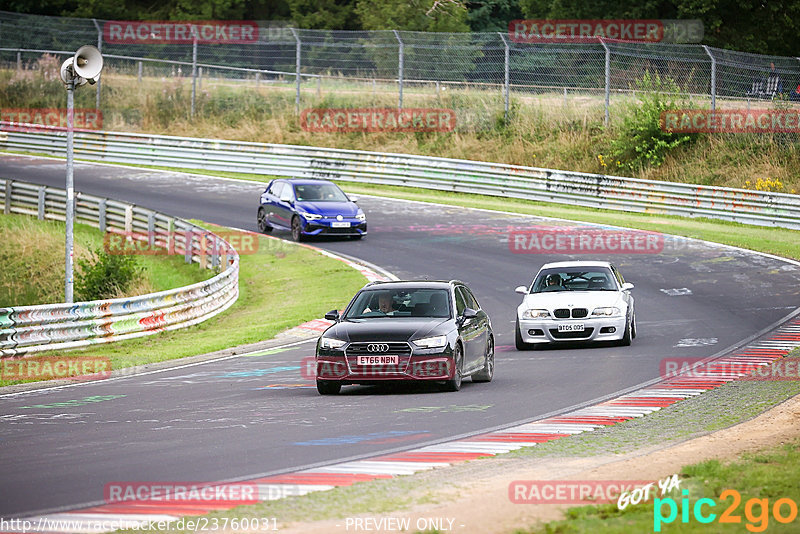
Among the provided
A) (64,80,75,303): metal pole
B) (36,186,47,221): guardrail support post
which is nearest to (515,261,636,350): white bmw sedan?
(64,80,75,303): metal pole

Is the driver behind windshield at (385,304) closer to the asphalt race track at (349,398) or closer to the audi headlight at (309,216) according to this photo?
the asphalt race track at (349,398)

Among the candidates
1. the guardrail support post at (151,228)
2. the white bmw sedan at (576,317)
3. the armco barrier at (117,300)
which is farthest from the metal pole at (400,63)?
the white bmw sedan at (576,317)

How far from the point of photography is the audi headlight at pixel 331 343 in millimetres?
13781

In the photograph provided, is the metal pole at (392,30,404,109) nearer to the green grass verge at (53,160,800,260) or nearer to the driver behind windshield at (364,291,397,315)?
the green grass verge at (53,160,800,260)

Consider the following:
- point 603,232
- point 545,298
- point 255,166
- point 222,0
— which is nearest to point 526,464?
point 545,298

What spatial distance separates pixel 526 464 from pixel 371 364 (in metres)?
4.52

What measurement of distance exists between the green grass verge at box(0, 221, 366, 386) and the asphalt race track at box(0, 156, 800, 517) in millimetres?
1324

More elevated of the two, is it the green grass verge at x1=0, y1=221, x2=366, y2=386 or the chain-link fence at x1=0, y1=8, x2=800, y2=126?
the chain-link fence at x1=0, y1=8, x2=800, y2=126

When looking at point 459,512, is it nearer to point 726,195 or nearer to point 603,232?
point 603,232

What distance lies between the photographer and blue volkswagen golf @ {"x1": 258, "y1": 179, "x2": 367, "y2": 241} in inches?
1244

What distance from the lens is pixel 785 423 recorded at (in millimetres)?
11047

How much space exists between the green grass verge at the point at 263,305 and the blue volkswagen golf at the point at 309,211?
28.0 inches

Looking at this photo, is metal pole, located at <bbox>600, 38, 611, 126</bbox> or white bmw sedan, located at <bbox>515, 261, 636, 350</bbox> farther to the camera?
metal pole, located at <bbox>600, 38, 611, 126</bbox>

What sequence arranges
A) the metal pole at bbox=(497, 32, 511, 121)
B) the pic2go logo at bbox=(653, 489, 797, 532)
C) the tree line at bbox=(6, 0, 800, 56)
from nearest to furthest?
the pic2go logo at bbox=(653, 489, 797, 532)
the metal pole at bbox=(497, 32, 511, 121)
the tree line at bbox=(6, 0, 800, 56)
